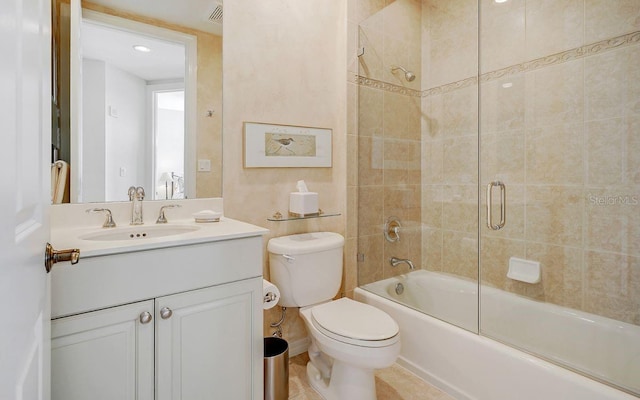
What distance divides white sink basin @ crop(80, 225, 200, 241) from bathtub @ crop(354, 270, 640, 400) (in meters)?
1.28

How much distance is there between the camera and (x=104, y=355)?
3.44 feet

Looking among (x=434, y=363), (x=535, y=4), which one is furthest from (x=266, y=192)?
(x=535, y=4)

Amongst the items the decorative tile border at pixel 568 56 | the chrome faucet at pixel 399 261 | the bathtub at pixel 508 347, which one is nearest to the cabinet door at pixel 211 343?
the bathtub at pixel 508 347

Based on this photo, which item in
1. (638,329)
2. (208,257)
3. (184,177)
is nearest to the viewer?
(208,257)

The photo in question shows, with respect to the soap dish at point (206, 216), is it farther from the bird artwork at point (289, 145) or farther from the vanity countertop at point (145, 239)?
the bird artwork at point (289, 145)

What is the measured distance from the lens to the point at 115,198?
150 centimetres

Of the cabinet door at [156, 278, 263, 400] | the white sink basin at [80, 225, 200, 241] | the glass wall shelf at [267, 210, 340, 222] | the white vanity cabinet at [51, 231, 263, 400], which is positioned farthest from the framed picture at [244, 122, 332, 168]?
the cabinet door at [156, 278, 263, 400]

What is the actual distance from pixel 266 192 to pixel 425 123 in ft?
4.33

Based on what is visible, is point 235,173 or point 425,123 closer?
point 235,173

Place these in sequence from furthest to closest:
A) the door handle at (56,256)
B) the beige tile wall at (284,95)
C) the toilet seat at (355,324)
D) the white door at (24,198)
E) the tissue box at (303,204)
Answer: the tissue box at (303,204)
the beige tile wall at (284,95)
the toilet seat at (355,324)
the door handle at (56,256)
the white door at (24,198)

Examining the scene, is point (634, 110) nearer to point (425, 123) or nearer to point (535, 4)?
point (535, 4)

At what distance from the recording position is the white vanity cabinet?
100 cm

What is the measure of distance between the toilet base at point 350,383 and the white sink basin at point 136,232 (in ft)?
3.16

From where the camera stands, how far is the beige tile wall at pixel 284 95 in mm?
1791
